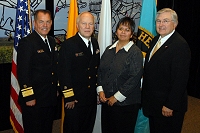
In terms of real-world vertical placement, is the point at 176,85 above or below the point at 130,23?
below

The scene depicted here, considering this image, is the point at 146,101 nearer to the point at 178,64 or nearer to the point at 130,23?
the point at 178,64

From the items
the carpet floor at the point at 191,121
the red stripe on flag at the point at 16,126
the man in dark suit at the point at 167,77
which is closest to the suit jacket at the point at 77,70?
the man in dark suit at the point at 167,77

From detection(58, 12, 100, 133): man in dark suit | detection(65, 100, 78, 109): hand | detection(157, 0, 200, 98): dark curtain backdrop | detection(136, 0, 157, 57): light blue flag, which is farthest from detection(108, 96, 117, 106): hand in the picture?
detection(157, 0, 200, 98): dark curtain backdrop

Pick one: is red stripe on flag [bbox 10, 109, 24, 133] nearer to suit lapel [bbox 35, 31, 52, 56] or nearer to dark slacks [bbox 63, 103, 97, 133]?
dark slacks [bbox 63, 103, 97, 133]

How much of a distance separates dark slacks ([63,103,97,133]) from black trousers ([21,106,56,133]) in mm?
186

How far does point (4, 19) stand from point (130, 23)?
178 centimetres

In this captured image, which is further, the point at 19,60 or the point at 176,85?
the point at 19,60

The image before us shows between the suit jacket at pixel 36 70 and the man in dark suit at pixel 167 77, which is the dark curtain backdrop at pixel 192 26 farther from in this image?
the suit jacket at pixel 36 70

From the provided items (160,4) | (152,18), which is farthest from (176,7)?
(152,18)

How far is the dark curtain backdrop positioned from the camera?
4.98 meters

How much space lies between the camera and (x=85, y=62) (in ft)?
7.61

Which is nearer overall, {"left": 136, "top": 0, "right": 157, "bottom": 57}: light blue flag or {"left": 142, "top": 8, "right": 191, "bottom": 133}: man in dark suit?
{"left": 142, "top": 8, "right": 191, "bottom": 133}: man in dark suit

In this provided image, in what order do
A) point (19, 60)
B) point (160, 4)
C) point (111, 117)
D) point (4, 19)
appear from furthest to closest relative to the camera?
point (160, 4), point (4, 19), point (111, 117), point (19, 60)

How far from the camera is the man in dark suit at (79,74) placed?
227cm
